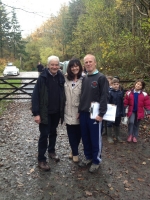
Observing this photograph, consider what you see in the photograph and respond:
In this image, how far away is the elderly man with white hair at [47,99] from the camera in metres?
4.03

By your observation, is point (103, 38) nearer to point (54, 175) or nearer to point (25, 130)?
point (25, 130)

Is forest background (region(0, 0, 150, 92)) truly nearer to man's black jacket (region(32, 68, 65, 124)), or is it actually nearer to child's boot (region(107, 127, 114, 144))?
man's black jacket (region(32, 68, 65, 124))

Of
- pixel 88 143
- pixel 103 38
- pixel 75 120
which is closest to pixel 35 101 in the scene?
pixel 75 120

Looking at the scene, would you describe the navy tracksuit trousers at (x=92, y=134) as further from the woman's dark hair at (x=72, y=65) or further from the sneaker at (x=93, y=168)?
Answer: the woman's dark hair at (x=72, y=65)

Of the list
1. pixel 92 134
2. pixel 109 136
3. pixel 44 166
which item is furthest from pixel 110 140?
pixel 44 166

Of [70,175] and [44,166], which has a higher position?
[44,166]

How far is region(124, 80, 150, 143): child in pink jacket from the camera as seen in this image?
5.65 meters

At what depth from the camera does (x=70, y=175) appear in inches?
165

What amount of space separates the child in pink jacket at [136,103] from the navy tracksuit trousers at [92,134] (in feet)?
6.37

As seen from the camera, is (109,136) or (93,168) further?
(109,136)

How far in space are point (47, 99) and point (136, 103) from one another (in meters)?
2.75

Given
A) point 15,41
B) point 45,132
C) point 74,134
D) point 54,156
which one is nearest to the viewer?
point 45,132

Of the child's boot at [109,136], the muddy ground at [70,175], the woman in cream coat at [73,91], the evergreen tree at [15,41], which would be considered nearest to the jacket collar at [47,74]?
the woman in cream coat at [73,91]

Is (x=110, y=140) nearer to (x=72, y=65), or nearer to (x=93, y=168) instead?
(x=93, y=168)
